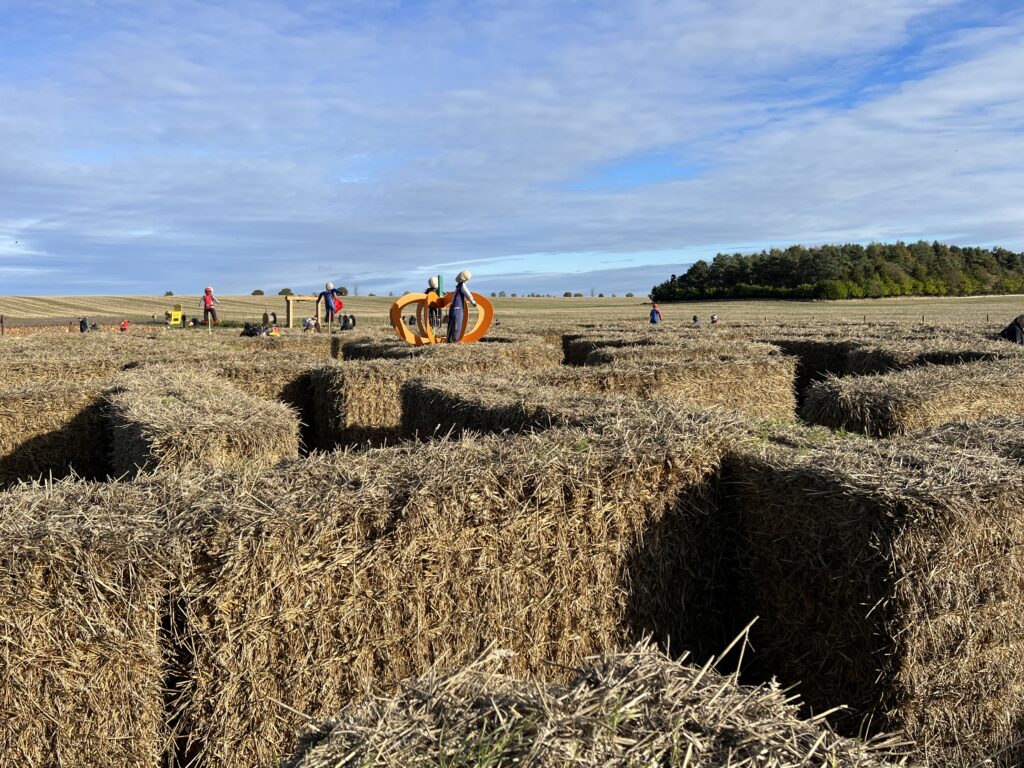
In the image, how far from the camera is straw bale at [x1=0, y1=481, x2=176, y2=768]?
3.42 m

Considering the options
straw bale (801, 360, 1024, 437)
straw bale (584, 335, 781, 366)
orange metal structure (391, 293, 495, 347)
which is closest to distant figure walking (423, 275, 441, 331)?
orange metal structure (391, 293, 495, 347)

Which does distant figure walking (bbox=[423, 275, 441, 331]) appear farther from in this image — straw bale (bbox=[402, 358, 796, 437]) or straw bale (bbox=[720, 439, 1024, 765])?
straw bale (bbox=[720, 439, 1024, 765])

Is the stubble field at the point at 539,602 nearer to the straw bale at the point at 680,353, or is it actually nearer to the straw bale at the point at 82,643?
the straw bale at the point at 82,643

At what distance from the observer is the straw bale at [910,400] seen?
831cm

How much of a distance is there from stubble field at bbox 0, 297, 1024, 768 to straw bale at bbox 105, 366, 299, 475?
147 mm

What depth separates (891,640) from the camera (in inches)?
165

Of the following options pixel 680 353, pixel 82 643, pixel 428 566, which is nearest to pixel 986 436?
pixel 428 566

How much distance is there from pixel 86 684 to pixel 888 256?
8363 cm

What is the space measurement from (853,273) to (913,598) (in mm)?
74646

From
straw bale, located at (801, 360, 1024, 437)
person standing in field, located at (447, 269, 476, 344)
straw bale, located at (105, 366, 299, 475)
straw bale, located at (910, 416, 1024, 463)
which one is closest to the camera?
straw bale, located at (910, 416, 1024, 463)

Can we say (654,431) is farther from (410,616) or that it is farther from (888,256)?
(888,256)

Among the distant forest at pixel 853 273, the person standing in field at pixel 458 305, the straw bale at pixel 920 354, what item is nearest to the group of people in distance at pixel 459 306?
the person standing in field at pixel 458 305

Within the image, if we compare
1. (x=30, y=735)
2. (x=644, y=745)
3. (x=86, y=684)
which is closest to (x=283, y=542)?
(x=86, y=684)

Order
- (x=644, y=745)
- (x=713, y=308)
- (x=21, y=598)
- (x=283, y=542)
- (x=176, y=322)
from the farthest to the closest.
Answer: (x=713, y=308), (x=176, y=322), (x=283, y=542), (x=21, y=598), (x=644, y=745)
